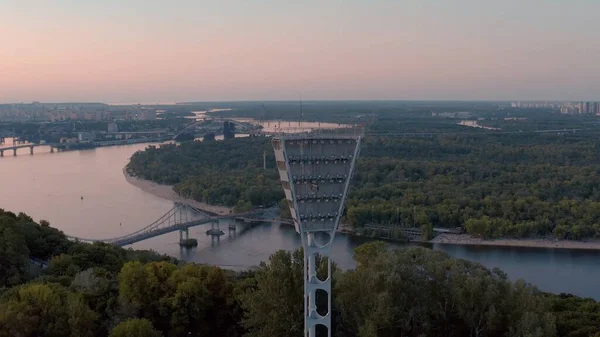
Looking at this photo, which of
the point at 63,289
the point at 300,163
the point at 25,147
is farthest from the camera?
the point at 25,147

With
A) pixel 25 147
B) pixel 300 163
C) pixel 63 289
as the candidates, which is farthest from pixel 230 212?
pixel 25 147

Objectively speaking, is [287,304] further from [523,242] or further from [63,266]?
[523,242]

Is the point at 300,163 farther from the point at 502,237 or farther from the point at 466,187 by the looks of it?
the point at 466,187

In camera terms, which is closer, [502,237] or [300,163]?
[300,163]

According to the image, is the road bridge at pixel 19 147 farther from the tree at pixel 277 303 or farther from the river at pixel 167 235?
the tree at pixel 277 303

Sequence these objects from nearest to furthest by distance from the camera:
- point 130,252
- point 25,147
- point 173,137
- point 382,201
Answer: point 130,252 → point 382,201 → point 25,147 → point 173,137

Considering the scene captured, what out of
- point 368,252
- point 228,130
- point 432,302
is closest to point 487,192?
point 368,252
